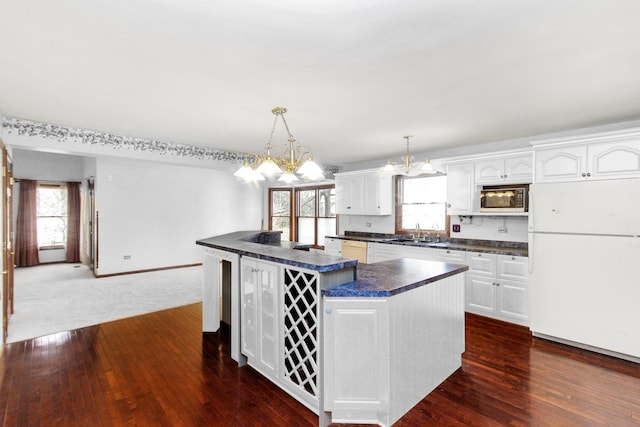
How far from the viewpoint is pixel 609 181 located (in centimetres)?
304

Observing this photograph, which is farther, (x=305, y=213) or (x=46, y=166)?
(x=305, y=213)

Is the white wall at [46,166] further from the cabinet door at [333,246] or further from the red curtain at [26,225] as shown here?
the cabinet door at [333,246]

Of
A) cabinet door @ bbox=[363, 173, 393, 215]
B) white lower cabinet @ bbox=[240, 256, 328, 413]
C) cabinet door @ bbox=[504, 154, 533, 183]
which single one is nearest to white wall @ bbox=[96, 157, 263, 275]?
cabinet door @ bbox=[363, 173, 393, 215]

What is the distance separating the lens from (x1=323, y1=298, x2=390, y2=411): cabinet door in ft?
6.70

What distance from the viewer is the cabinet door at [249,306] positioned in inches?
105

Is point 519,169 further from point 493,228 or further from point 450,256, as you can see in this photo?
point 450,256

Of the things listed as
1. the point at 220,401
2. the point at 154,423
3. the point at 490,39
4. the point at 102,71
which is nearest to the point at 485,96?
the point at 490,39

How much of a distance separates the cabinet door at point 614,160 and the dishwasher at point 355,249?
10.8ft

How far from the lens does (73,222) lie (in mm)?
8000

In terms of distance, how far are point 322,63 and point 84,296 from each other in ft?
17.5

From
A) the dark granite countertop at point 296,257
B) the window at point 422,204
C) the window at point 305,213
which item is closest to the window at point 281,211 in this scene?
the window at point 305,213

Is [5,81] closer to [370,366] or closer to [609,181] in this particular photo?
[370,366]

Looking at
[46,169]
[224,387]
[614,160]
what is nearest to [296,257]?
[224,387]

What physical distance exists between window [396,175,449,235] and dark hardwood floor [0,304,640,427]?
2.33 m
